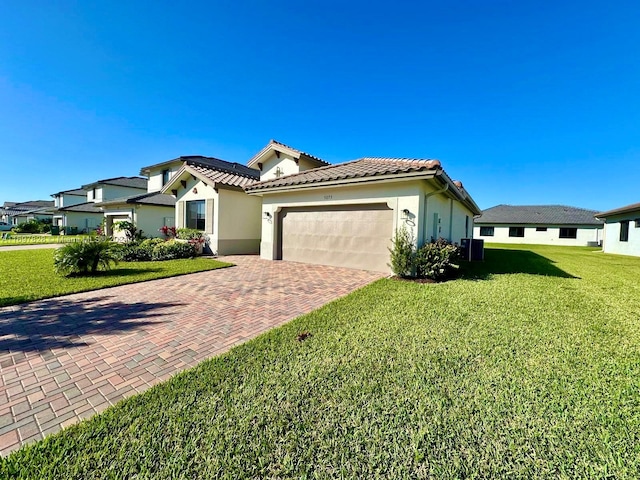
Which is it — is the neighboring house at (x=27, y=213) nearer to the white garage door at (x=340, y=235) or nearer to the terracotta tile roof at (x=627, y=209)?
→ the white garage door at (x=340, y=235)

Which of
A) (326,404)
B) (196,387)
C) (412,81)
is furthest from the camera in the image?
(412,81)

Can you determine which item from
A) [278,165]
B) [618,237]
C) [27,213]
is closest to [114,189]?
[278,165]

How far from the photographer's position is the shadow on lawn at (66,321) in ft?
12.8

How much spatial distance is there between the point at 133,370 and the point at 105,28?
12701mm

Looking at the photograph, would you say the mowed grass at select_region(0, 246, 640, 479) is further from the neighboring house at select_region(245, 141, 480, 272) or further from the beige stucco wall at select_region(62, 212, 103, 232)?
the beige stucco wall at select_region(62, 212, 103, 232)

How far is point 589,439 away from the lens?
2176mm

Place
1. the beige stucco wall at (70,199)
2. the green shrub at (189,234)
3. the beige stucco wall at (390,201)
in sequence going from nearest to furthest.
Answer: the beige stucco wall at (390,201)
the green shrub at (189,234)
the beige stucco wall at (70,199)

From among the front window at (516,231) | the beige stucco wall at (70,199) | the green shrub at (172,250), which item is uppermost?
the beige stucco wall at (70,199)

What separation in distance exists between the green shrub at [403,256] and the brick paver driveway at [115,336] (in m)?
1.83

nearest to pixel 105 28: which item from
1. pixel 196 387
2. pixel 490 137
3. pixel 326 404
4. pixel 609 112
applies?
pixel 196 387

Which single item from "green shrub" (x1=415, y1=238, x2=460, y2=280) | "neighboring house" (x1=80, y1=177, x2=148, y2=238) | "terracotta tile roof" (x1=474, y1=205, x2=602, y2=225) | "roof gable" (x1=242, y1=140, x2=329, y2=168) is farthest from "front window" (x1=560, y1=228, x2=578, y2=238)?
"neighboring house" (x1=80, y1=177, x2=148, y2=238)

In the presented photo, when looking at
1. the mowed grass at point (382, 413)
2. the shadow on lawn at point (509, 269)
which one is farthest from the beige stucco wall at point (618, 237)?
the mowed grass at point (382, 413)

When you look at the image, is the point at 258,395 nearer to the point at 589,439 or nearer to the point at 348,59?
the point at 589,439

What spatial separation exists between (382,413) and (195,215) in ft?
52.1
